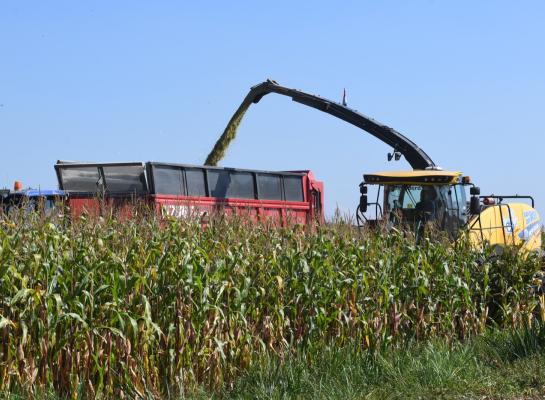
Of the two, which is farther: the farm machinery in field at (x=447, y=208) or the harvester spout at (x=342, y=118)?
the harvester spout at (x=342, y=118)

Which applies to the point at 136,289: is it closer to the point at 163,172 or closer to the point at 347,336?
the point at 347,336

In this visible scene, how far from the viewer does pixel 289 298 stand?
10.3 meters

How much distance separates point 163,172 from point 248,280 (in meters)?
7.09

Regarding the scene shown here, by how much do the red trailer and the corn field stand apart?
3.84 m

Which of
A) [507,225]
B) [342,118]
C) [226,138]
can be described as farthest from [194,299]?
[342,118]

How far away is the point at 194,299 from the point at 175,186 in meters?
7.66

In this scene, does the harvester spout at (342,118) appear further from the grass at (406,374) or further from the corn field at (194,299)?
the grass at (406,374)

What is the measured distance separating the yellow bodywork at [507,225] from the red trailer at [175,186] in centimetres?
275

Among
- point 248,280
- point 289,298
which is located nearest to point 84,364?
point 248,280

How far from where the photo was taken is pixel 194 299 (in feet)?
29.7

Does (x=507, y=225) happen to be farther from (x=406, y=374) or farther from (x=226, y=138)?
(x=406, y=374)

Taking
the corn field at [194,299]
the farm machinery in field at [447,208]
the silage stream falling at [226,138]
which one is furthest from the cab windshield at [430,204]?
the silage stream falling at [226,138]

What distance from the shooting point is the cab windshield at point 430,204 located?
15.5 metres

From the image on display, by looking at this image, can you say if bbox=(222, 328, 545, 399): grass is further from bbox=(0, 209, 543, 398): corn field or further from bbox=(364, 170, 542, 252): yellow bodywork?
bbox=(364, 170, 542, 252): yellow bodywork
